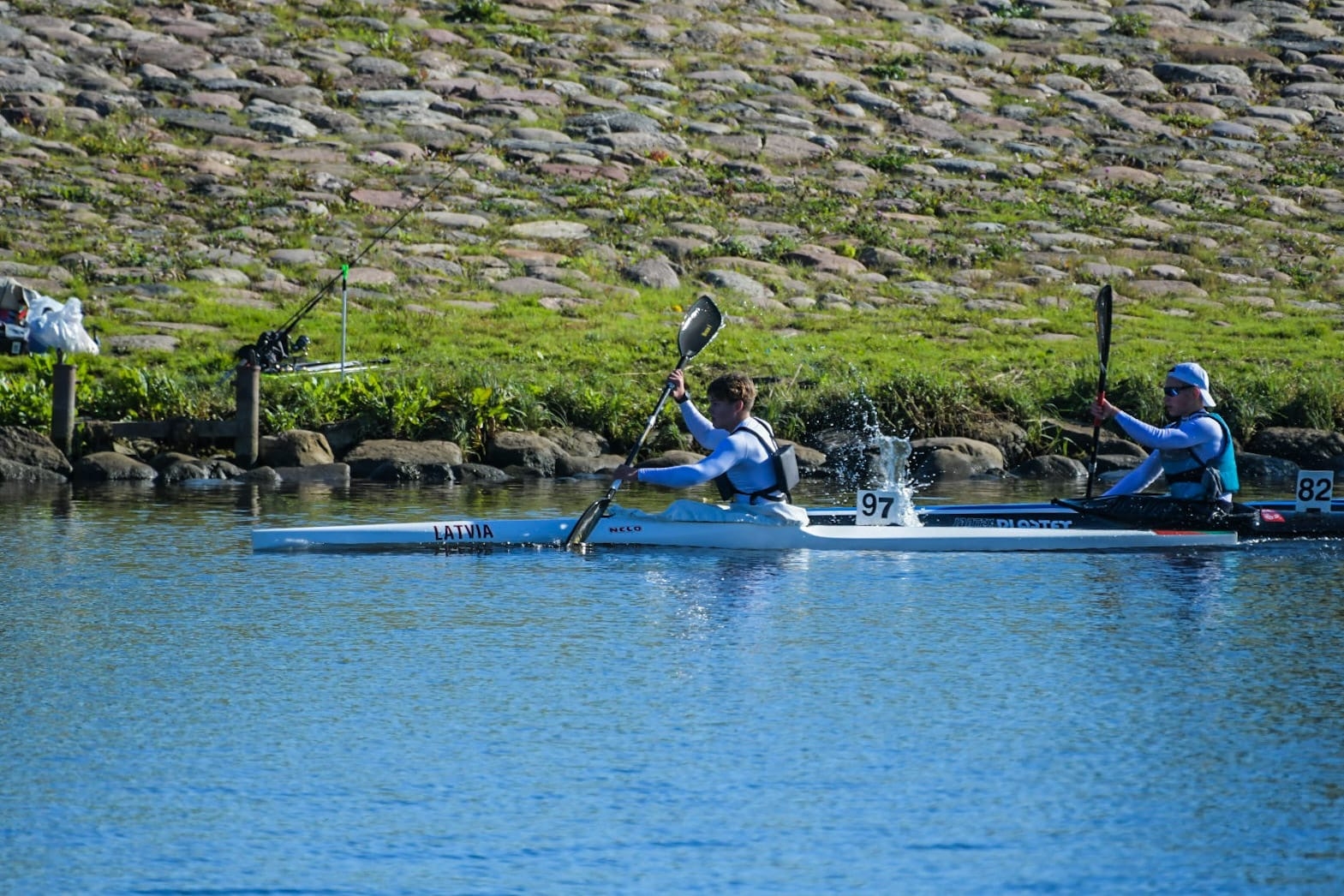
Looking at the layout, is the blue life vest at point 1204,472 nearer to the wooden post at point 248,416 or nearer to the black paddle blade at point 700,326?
the black paddle blade at point 700,326

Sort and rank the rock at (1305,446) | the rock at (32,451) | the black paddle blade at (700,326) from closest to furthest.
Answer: the black paddle blade at (700,326) → the rock at (32,451) → the rock at (1305,446)

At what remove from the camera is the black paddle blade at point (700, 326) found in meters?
16.0

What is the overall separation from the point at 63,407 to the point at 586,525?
735cm

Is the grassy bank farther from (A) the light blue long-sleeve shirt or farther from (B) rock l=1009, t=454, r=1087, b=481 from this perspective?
(A) the light blue long-sleeve shirt

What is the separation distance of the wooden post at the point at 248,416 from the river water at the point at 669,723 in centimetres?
Result: 526

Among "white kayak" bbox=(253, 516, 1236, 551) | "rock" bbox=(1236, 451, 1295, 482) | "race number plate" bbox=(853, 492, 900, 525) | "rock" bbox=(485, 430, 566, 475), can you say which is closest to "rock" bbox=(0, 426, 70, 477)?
"rock" bbox=(485, 430, 566, 475)

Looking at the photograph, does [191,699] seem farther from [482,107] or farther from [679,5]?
[679,5]

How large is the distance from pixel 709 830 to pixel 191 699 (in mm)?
3132

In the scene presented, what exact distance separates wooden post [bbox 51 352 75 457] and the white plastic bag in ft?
3.02

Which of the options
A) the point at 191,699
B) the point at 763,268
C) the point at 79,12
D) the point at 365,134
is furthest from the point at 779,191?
the point at 191,699

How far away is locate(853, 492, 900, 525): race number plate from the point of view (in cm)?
1431

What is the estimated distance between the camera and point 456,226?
Result: 27281 mm

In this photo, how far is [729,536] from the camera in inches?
559

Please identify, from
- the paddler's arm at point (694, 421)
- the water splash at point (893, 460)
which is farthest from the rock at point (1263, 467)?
the paddler's arm at point (694, 421)
